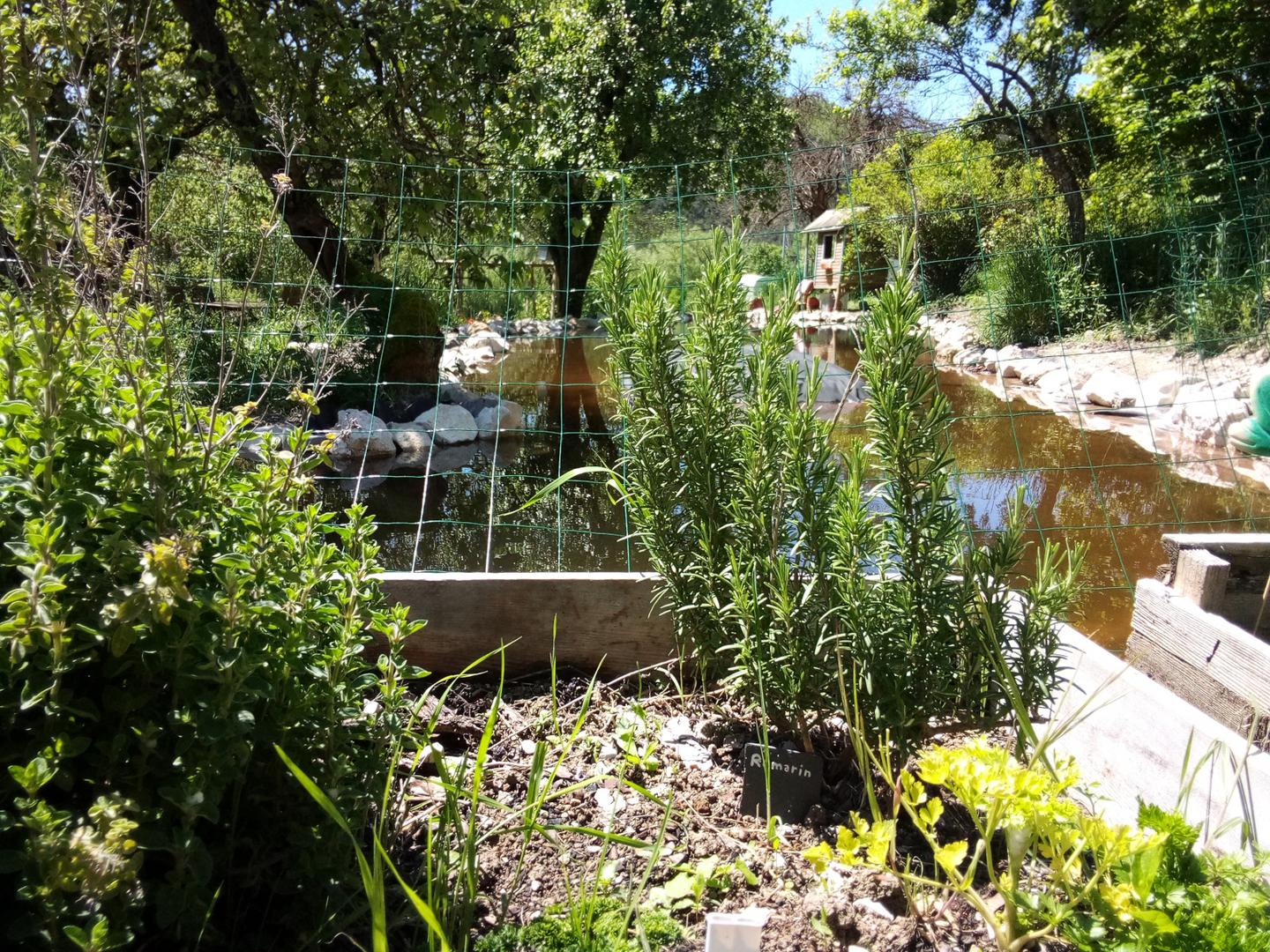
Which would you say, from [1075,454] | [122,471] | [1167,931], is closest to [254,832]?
[122,471]

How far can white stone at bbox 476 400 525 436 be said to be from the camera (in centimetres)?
879

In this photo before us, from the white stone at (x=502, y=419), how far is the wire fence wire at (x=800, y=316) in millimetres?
142

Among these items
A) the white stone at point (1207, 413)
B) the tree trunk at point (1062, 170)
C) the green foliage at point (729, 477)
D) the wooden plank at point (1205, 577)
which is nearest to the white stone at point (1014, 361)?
the tree trunk at point (1062, 170)

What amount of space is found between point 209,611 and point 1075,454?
312 inches

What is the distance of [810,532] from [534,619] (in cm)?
90

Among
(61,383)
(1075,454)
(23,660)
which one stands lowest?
(1075,454)

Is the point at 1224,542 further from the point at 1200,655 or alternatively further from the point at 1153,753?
the point at 1153,753

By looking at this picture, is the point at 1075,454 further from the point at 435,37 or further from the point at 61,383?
the point at 61,383

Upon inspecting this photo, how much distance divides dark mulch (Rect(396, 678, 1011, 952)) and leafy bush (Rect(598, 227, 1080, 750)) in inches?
7.7

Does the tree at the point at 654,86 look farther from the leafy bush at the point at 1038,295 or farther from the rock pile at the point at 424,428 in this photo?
the leafy bush at the point at 1038,295

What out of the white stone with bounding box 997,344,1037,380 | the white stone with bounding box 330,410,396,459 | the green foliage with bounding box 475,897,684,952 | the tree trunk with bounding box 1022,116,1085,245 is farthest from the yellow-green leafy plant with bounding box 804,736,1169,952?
the tree trunk with bounding box 1022,116,1085,245

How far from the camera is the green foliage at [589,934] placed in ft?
4.19

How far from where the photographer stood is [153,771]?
1134 millimetres

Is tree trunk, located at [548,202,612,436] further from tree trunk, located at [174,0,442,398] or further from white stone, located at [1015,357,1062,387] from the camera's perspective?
white stone, located at [1015,357,1062,387]
